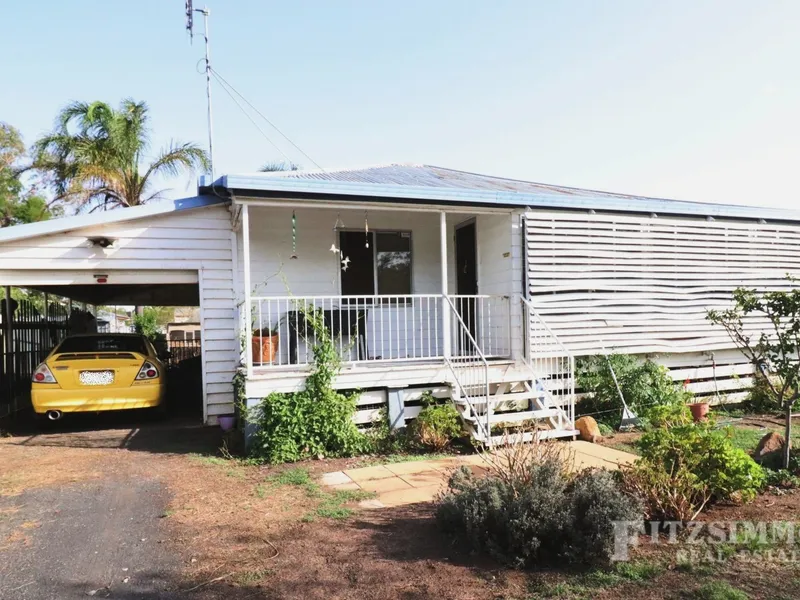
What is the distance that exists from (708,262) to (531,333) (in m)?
3.84

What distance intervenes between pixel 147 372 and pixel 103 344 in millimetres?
1066

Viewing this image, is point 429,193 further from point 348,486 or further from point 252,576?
point 252,576

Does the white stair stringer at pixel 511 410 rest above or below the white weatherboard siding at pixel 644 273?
below

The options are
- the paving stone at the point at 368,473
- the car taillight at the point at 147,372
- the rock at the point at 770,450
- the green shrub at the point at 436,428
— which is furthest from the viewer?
the car taillight at the point at 147,372

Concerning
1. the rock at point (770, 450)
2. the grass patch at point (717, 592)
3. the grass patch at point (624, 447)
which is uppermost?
the rock at point (770, 450)

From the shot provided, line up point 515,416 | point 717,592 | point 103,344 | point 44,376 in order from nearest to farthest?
point 717,592, point 515,416, point 44,376, point 103,344

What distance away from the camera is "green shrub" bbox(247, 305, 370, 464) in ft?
20.3

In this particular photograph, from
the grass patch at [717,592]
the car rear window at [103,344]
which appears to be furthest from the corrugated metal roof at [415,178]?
the grass patch at [717,592]

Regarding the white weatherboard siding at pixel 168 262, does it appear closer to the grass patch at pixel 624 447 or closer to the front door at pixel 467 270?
the front door at pixel 467 270

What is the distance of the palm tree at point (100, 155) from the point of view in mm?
16219

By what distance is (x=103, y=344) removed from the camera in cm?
816

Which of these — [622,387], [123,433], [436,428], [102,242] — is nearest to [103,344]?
[123,433]

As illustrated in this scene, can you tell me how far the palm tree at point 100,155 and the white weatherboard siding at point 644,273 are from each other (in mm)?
13745

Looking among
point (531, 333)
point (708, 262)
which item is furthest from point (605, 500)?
point (708, 262)
